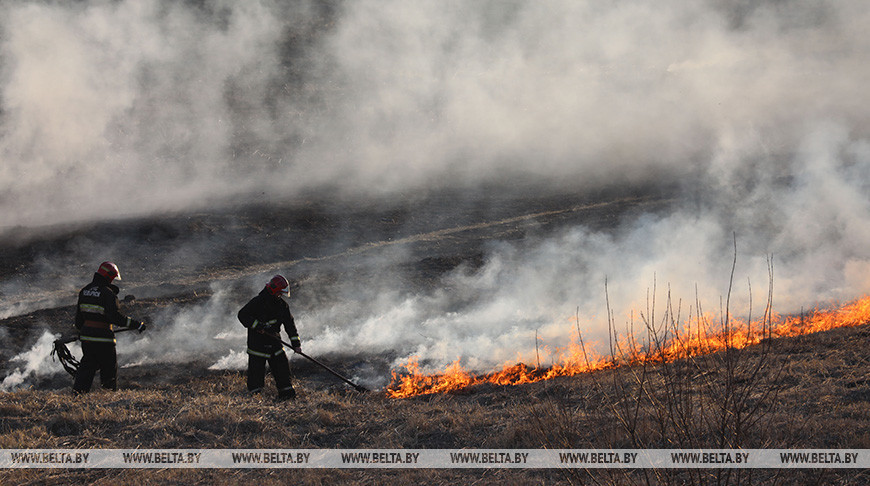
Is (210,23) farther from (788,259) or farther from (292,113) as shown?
(788,259)

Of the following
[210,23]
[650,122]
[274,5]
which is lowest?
[650,122]

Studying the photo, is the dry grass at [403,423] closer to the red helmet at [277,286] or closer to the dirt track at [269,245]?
the red helmet at [277,286]

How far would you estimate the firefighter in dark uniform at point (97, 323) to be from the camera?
7.39m

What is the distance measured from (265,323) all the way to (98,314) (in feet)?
6.39

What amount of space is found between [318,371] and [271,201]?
10.2m

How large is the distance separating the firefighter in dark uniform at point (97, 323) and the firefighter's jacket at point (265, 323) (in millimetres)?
→ 1352

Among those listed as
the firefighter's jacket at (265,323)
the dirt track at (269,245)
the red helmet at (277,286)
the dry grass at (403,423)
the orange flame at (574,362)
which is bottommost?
the dry grass at (403,423)

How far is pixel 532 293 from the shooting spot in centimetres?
1206

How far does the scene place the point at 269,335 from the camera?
7.19 m

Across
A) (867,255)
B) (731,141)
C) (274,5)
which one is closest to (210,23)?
(274,5)

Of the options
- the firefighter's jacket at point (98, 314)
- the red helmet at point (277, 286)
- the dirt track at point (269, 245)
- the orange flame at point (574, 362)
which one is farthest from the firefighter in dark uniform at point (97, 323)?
the dirt track at point (269, 245)

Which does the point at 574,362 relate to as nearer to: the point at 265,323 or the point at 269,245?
the point at 265,323

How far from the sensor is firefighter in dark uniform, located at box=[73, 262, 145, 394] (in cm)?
739

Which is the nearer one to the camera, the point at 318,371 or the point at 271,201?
the point at 318,371
